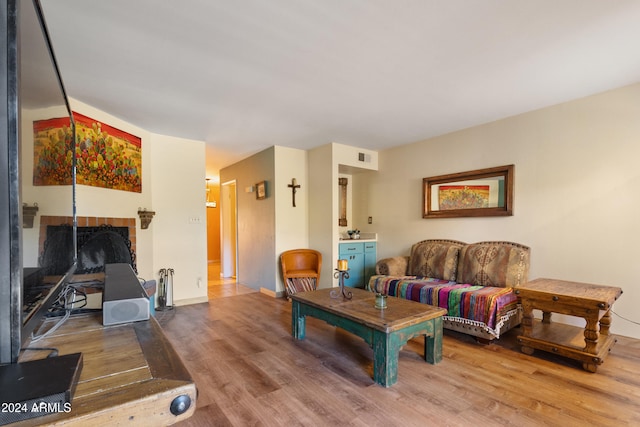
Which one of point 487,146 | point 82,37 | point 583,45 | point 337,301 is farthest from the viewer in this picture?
point 487,146

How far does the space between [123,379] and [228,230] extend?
5.86 m

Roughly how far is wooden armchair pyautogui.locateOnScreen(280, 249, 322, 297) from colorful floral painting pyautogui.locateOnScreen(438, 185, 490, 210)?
76.7 inches

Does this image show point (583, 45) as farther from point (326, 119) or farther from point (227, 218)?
point (227, 218)

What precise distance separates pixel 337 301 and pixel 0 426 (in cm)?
228

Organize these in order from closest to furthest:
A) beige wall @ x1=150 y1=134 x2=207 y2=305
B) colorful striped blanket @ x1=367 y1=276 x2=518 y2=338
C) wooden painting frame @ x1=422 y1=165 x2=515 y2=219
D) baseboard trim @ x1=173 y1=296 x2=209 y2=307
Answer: colorful striped blanket @ x1=367 y1=276 x2=518 y2=338 < wooden painting frame @ x1=422 y1=165 x2=515 y2=219 < beige wall @ x1=150 y1=134 x2=207 y2=305 < baseboard trim @ x1=173 y1=296 x2=209 y2=307

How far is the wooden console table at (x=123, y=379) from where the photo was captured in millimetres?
547

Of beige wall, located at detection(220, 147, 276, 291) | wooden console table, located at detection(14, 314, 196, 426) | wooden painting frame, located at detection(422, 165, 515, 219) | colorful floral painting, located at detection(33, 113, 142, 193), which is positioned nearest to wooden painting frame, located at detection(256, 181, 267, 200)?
beige wall, located at detection(220, 147, 276, 291)

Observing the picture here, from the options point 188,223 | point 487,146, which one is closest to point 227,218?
point 188,223

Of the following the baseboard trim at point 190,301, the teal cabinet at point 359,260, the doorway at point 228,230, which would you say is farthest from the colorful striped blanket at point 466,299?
the doorway at point 228,230

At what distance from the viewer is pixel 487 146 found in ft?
11.8

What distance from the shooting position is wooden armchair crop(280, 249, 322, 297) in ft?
14.1

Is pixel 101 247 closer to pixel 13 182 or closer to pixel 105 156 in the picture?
pixel 105 156

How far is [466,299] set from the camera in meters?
2.85

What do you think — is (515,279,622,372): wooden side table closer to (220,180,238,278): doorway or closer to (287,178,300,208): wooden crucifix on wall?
(287,178,300,208): wooden crucifix on wall
